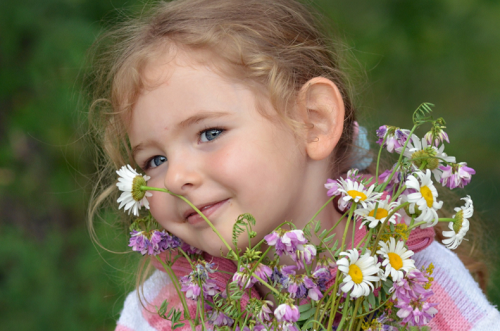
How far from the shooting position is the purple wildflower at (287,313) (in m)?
1.11

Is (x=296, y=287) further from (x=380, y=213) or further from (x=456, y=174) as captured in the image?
(x=456, y=174)

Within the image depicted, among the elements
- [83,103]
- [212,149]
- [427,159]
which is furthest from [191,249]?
[83,103]

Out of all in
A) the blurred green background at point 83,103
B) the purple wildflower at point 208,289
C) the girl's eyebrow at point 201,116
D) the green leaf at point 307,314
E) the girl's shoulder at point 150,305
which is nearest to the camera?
the green leaf at point 307,314

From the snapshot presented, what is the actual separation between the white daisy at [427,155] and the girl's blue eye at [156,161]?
2.23 feet

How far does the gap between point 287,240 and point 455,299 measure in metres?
0.80

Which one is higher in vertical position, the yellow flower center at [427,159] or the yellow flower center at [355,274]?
the yellow flower center at [427,159]

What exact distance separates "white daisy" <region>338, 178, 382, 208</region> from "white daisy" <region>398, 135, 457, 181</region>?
0.12 m

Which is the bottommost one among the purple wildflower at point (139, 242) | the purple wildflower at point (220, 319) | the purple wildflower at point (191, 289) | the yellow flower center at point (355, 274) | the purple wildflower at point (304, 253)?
the purple wildflower at point (139, 242)

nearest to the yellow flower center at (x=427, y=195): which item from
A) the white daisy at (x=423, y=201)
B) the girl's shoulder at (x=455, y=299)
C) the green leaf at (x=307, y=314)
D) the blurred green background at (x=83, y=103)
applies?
the white daisy at (x=423, y=201)

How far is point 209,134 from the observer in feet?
4.83

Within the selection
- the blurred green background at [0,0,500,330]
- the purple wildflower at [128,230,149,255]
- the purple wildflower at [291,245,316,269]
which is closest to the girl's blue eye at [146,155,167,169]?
the purple wildflower at [128,230,149,255]

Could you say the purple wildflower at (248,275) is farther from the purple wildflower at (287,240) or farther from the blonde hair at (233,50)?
the blonde hair at (233,50)

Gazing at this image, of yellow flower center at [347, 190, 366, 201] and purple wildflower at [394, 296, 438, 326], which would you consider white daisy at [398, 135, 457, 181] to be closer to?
yellow flower center at [347, 190, 366, 201]

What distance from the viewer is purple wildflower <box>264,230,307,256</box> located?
1130 millimetres
